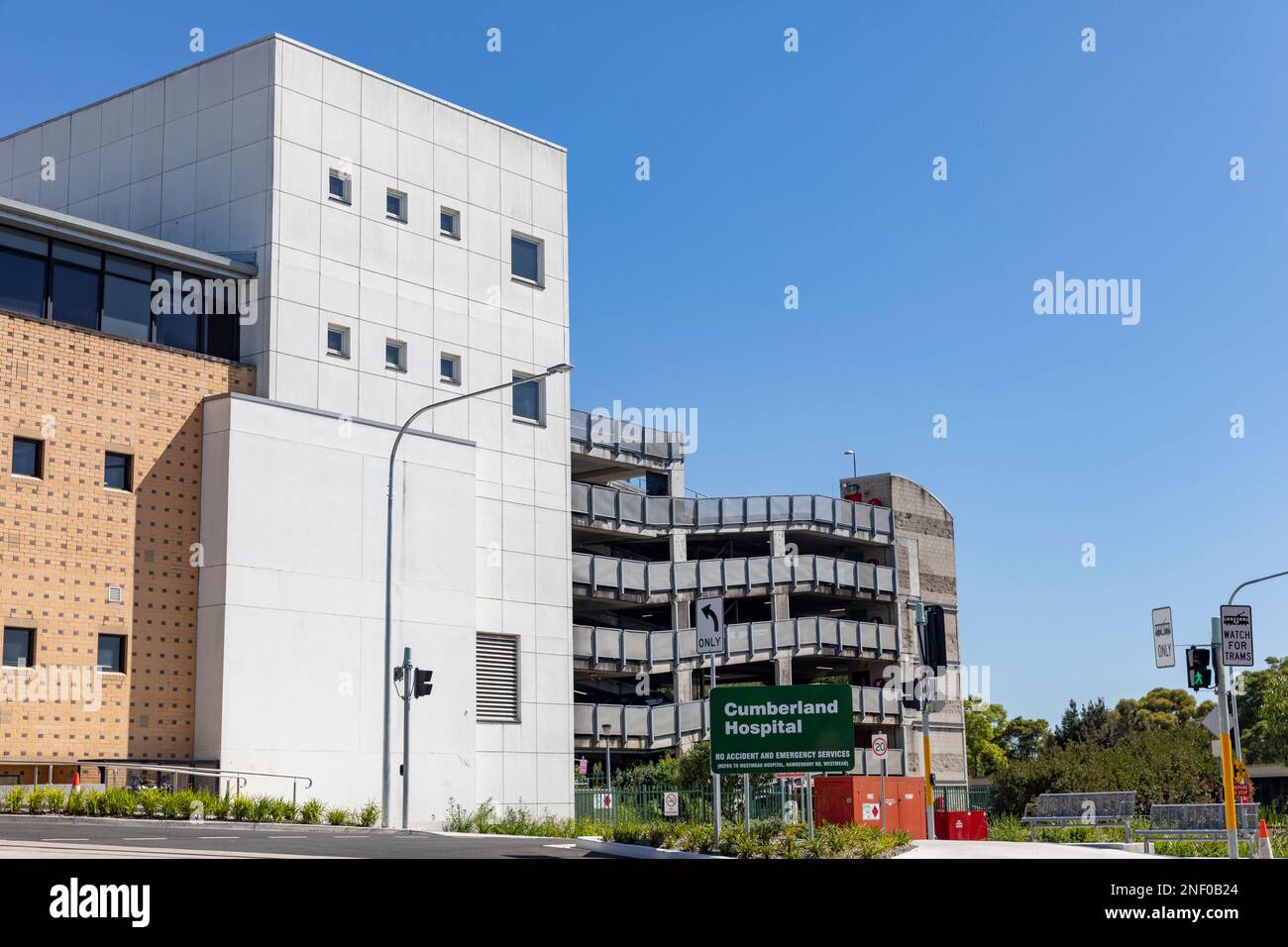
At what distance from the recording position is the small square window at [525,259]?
41.6m

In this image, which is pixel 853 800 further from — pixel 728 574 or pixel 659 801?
pixel 728 574

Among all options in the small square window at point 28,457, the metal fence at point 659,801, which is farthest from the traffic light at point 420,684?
the metal fence at point 659,801

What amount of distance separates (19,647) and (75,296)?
7.54 metres

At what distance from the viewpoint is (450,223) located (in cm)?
3981

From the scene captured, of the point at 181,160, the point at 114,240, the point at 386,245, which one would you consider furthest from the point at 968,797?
the point at 114,240

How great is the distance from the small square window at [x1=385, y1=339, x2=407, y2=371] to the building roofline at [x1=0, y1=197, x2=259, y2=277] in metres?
4.25

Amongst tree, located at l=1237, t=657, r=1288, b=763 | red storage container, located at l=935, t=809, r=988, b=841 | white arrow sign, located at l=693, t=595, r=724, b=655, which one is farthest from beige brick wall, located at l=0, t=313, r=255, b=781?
tree, located at l=1237, t=657, r=1288, b=763

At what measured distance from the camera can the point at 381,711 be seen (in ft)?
112

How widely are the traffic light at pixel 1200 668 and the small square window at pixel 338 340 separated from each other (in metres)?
21.2

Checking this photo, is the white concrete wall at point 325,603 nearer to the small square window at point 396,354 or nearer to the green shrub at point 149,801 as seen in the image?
the small square window at point 396,354
